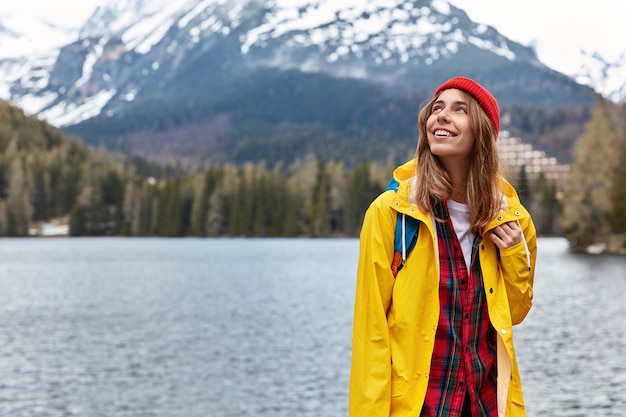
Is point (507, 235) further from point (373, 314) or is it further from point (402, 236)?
point (373, 314)

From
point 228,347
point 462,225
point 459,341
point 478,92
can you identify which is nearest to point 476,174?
point 462,225

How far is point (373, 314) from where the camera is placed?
13.8ft

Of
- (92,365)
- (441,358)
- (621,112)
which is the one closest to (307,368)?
(92,365)

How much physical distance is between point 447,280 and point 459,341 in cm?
31

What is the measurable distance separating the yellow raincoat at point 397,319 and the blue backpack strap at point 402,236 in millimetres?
26

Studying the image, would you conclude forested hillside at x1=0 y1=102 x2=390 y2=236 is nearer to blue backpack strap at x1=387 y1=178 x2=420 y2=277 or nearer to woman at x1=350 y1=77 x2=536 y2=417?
woman at x1=350 y1=77 x2=536 y2=417

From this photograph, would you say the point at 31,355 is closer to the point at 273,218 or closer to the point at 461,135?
the point at 461,135

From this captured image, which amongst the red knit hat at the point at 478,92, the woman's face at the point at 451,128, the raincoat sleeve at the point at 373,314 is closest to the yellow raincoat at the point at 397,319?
the raincoat sleeve at the point at 373,314

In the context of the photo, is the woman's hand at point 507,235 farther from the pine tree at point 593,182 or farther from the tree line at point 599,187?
the pine tree at point 593,182

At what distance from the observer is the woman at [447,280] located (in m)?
4.19

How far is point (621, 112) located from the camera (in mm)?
90750

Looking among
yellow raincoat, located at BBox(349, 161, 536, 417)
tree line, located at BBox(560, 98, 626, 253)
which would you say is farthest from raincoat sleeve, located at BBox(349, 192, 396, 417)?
tree line, located at BBox(560, 98, 626, 253)

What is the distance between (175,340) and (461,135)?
28267 millimetres

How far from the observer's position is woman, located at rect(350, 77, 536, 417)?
4.19 m
